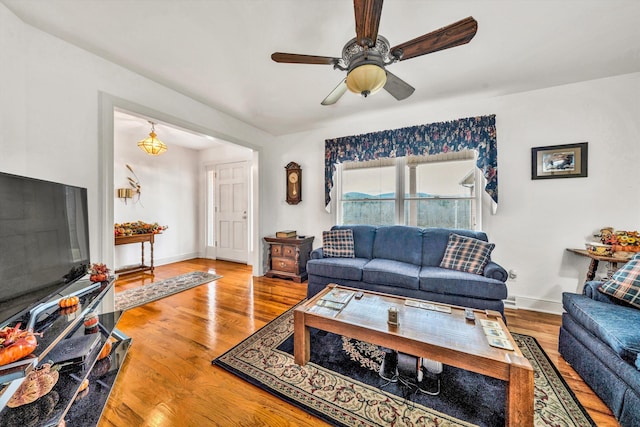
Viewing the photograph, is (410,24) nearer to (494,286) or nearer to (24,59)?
(494,286)

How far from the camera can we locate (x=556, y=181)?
103 inches

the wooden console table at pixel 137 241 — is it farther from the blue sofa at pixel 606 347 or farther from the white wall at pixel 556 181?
the blue sofa at pixel 606 347

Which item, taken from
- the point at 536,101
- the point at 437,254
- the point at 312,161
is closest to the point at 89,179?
the point at 312,161

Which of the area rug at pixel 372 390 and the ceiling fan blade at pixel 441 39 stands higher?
the ceiling fan blade at pixel 441 39

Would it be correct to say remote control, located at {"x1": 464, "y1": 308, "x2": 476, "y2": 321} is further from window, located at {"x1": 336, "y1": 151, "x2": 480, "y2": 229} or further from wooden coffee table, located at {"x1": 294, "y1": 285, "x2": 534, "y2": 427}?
window, located at {"x1": 336, "y1": 151, "x2": 480, "y2": 229}

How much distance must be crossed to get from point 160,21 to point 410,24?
1815 mm

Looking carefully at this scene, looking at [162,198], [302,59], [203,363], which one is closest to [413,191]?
[302,59]

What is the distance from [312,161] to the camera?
13.2 ft

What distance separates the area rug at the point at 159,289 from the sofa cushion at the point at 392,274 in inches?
100

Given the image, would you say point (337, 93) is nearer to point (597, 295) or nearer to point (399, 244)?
point (399, 244)

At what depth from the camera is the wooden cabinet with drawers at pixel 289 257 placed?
3734 millimetres

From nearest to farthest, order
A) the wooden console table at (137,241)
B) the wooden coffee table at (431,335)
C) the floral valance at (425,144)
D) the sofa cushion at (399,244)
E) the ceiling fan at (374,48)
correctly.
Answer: the wooden coffee table at (431,335) → the ceiling fan at (374,48) → the floral valance at (425,144) → the sofa cushion at (399,244) → the wooden console table at (137,241)

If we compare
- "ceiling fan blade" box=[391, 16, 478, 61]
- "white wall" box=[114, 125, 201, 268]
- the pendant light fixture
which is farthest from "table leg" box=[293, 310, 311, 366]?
"white wall" box=[114, 125, 201, 268]

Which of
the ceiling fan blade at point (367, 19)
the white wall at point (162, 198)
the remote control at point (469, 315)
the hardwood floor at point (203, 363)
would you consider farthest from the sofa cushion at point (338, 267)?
the white wall at point (162, 198)
